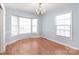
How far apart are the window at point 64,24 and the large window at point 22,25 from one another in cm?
44

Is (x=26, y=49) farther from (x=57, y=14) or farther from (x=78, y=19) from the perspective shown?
(x=78, y=19)

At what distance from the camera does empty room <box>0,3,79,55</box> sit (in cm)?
218

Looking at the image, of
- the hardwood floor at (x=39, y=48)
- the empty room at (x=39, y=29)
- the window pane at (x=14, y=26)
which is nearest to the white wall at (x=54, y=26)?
the empty room at (x=39, y=29)

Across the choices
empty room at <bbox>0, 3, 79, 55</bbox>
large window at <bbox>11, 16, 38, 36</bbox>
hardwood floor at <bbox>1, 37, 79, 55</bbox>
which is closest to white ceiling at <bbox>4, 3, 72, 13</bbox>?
empty room at <bbox>0, 3, 79, 55</bbox>

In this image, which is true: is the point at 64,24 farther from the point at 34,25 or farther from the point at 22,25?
the point at 22,25

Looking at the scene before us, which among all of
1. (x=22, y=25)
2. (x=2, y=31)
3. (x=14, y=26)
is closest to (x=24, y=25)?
(x=22, y=25)

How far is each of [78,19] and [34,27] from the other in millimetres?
862

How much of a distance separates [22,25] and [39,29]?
342 millimetres

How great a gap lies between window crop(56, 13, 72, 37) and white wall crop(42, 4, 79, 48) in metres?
0.07

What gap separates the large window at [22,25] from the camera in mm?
2195

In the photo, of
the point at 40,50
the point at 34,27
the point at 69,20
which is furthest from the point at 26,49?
the point at 69,20

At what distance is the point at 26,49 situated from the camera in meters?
2.23

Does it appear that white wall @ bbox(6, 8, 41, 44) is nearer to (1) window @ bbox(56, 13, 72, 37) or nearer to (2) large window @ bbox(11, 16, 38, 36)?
(2) large window @ bbox(11, 16, 38, 36)

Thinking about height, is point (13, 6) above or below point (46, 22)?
above
